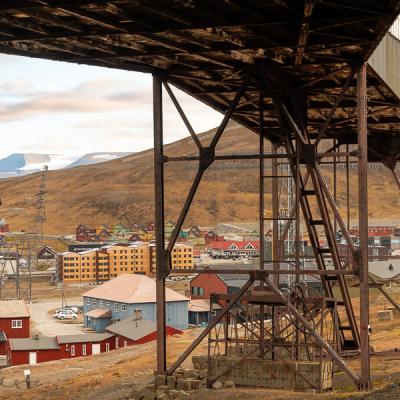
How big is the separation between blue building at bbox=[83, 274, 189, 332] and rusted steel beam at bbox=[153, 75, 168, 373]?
166 feet

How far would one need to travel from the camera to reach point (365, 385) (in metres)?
20.5

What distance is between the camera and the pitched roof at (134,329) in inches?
2518

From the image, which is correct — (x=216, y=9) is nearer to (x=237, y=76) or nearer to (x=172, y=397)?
(x=237, y=76)

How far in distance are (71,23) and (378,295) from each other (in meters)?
55.4

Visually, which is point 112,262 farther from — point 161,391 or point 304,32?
point 304,32

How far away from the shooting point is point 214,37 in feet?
60.0

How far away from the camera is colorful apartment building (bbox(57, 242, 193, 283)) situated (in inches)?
4818

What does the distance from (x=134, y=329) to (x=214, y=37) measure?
49245 millimetres

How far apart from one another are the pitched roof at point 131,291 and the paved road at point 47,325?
3.87 m

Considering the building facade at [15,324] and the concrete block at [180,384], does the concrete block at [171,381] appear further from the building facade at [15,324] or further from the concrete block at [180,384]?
the building facade at [15,324]

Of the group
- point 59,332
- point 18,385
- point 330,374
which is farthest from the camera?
point 59,332

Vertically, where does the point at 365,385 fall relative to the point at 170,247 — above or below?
below

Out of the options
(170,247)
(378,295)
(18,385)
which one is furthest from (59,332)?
(170,247)

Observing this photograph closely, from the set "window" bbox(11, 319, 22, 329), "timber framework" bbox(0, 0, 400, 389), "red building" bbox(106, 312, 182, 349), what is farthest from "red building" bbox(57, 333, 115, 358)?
"timber framework" bbox(0, 0, 400, 389)
